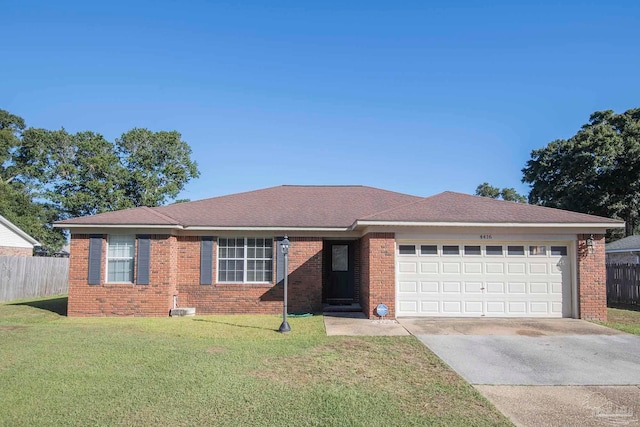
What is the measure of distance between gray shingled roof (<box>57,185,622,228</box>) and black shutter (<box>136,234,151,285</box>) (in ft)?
2.20

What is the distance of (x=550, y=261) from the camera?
1217 cm

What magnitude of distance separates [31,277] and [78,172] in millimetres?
19020

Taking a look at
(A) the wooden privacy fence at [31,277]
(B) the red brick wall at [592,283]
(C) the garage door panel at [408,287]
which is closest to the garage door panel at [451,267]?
(C) the garage door panel at [408,287]

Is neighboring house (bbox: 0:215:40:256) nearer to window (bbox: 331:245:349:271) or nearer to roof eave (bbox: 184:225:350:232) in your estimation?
roof eave (bbox: 184:225:350:232)

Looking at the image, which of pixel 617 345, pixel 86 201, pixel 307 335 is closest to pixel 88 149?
pixel 86 201

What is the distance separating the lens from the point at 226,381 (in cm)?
621

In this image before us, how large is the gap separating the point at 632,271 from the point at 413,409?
49.8 feet

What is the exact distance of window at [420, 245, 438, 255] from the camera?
1226cm

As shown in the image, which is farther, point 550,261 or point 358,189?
point 358,189

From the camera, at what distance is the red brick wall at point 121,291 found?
12969 millimetres

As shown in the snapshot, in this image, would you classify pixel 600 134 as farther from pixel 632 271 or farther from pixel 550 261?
pixel 550 261

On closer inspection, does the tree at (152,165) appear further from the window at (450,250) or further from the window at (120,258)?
the window at (450,250)

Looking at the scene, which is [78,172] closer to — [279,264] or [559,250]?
[279,264]

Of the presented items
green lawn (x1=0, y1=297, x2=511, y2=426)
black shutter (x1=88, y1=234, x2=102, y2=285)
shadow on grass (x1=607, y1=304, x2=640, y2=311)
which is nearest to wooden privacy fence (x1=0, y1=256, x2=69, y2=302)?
black shutter (x1=88, y1=234, x2=102, y2=285)
